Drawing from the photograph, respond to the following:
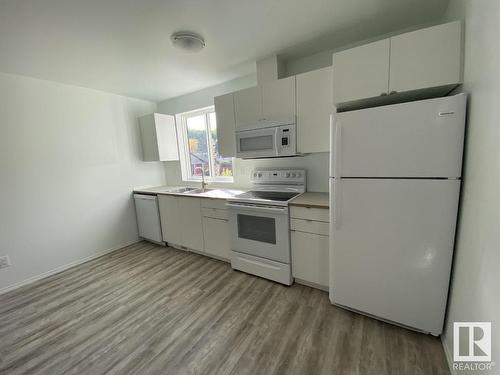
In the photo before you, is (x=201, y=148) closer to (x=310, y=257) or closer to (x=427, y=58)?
(x=310, y=257)

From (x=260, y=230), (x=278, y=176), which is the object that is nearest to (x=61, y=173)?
(x=260, y=230)

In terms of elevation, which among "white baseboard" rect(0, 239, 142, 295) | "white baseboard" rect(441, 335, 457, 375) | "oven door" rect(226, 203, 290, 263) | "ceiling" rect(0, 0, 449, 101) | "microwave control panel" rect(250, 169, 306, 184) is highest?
"ceiling" rect(0, 0, 449, 101)

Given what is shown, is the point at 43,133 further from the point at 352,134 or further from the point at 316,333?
the point at 316,333

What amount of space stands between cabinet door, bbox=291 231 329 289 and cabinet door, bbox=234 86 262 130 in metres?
1.33

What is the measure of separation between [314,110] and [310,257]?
144 cm

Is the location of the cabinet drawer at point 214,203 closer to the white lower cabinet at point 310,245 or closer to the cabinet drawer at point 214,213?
the cabinet drawer at point 214,213

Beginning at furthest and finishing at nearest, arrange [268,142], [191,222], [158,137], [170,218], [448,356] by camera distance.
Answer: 1. [158,137]
2. [170,218]
3. [191,222]
4. [268,142]
5. [448,356]

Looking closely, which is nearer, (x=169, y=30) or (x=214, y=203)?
(x=169, y=30)

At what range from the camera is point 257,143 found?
2.39 metres

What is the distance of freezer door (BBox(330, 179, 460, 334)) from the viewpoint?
1.35m

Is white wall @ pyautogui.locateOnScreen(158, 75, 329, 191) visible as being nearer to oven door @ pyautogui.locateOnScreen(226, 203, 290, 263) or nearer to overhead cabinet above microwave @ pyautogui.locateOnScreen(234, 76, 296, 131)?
overhead cabinet above microwave @ pyautogui.locateOnScreen(234, 76, 296, 131)

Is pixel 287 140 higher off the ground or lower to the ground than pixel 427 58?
lower

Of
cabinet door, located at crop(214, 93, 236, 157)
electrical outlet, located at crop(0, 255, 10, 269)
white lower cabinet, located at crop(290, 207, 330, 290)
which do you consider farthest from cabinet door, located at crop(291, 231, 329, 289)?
electrical outlet, located at crop(0, 255, 10, 269)

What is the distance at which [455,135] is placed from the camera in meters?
1.25
